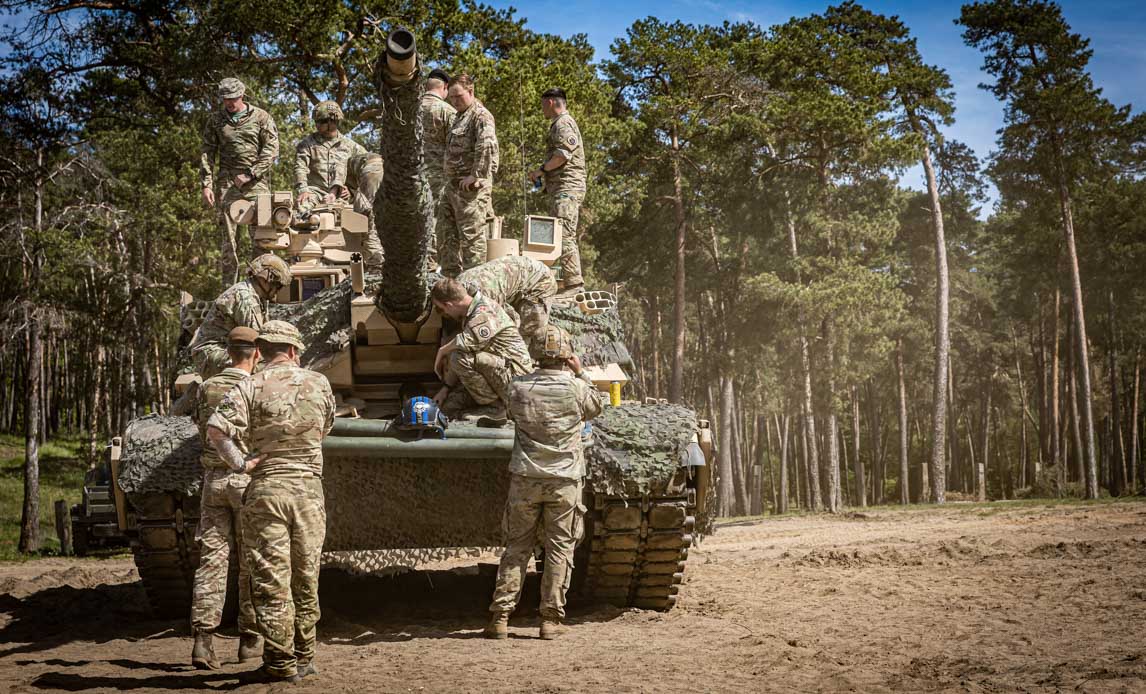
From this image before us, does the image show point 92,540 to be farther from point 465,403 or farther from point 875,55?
point 875,55

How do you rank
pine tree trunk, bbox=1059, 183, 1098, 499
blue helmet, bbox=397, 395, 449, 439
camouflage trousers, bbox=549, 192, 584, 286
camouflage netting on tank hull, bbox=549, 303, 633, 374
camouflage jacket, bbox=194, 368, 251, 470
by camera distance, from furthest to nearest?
pine tree trunk, bbox=1059, 183, 1098, 499 < camouflage trousers, bbox=549, 192, 584, 286 < camouflage netting on tank hull, bbox=549, 303, 633, 374 < blue helmet, bbox=397, 395, 449, 439 < camouflage jacket, bbox=194, 368, 251, 470

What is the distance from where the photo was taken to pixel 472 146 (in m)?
8.84

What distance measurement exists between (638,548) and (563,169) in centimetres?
399

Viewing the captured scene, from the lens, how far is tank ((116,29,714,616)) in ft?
20.3

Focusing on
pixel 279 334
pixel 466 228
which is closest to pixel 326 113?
pixel 466 228

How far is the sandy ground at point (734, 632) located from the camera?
16.8ft

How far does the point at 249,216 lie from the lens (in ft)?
31.0

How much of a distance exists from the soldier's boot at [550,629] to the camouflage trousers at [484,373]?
128 centimetres

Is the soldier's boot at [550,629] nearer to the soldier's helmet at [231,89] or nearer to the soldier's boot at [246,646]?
→ the soldier's boot at [246,646]

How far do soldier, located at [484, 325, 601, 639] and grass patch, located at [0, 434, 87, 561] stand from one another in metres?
11.1

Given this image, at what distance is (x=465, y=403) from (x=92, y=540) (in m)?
4.54

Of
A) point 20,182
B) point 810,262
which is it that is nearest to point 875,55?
point 810,262

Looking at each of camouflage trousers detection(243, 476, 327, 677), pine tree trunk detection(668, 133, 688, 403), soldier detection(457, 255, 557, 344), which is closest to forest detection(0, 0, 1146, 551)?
pine tree trunk detection(668, 133, 688, 403)

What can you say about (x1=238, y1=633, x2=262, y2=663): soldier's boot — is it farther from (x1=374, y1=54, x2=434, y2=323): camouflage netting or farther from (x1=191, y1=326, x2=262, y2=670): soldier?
(x1=374, y1=54, x2=434, y2=323): camouflage netting
